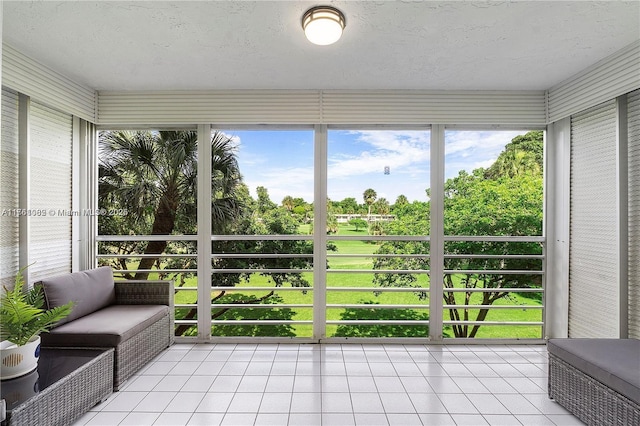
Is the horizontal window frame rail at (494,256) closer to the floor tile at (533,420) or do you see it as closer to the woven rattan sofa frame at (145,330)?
the floor tile at (533,420)

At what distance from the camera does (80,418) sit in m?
2.29

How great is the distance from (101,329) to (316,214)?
7.07 ft

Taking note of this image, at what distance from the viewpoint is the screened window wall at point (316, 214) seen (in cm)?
366

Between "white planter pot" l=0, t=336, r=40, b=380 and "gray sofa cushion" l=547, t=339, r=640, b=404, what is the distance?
3.55 metres

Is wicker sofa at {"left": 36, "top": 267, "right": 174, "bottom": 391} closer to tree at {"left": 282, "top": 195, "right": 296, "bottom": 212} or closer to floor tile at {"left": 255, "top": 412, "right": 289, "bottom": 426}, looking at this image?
floor tile at {"left": 255, "top": 412, "right": 289, "bottom": 426}

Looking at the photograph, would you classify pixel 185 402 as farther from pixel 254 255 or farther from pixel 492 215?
pixel 492 215

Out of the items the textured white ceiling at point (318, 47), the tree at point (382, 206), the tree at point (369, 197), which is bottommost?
the tree at point (382, 206)

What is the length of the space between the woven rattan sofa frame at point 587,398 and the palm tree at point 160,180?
3193mm

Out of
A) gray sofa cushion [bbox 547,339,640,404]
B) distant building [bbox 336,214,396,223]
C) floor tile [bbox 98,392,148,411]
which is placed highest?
distant building [bbox 336,214,396,223]

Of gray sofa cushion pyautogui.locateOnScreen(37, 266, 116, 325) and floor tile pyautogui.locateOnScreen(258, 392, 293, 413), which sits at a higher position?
gray sofa cushion pyautogui.locateOnScreen(37, 266, 116, 325)

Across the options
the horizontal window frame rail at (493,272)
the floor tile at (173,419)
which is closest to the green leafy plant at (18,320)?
the floor tile at (173,419)

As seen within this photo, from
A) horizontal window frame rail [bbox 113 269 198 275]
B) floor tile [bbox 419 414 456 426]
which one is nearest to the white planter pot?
horizontal window frame rail [bbox 113 269 198 275]

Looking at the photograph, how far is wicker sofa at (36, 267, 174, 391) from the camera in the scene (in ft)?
8.43

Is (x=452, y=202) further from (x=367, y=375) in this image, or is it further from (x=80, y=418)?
(x=80, y=418)
